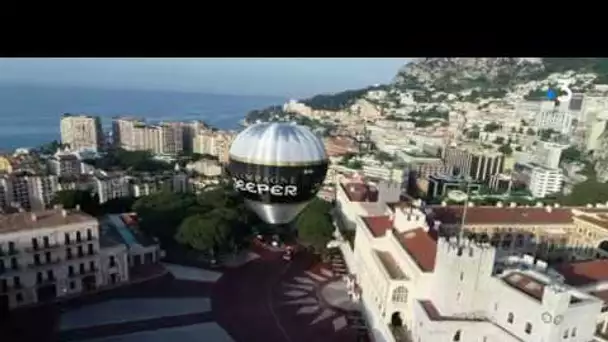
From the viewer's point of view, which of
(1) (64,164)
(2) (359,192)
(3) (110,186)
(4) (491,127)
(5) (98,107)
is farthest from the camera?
(4) (491,127)

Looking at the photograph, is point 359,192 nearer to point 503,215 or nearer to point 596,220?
point 503,215

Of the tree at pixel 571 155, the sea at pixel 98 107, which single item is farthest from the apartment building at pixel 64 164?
the tree at pixel 571 155

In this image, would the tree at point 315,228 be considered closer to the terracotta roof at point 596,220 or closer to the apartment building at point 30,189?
the terracotta roof at point 596,220

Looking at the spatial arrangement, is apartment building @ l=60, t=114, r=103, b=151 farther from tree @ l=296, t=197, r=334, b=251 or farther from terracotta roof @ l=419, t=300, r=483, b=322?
terracotta roof @ l=419, t=300, r=483, b=322

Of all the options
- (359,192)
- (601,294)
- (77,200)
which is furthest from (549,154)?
(77,200)

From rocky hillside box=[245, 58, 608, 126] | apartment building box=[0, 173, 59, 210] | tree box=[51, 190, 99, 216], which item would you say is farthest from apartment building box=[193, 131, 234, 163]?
tree box=[51, 190, 99, 216]
